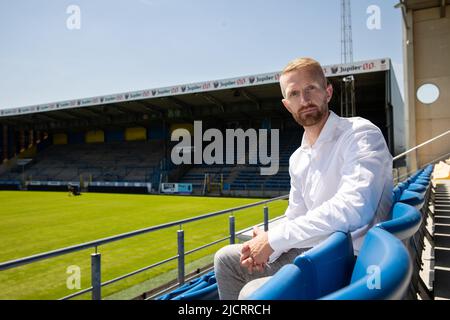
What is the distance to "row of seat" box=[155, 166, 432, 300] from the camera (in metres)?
0.58

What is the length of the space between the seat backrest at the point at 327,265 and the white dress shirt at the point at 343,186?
0.14 m

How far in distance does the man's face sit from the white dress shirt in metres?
0.08

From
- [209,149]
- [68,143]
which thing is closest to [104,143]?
[68,143]

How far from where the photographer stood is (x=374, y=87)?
21.5m

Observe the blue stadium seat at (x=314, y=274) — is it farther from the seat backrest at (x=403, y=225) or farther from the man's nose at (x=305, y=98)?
the man's nose at (x=305, y=98)

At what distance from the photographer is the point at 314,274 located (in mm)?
900

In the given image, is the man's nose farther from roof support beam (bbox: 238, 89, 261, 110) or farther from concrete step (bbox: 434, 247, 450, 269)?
roof support beam (bbox: 238, 89, 261, 110)

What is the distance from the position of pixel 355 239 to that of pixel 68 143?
40.5m

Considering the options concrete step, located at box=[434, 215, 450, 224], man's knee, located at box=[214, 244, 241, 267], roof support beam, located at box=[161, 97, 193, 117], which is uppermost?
roof support beam, located at box=[161, 97, 193, 117]

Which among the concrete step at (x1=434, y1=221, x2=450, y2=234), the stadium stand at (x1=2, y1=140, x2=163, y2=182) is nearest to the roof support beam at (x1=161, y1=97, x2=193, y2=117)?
the stadium stand at (x1=2, y1=140, x2=163, y2=182)

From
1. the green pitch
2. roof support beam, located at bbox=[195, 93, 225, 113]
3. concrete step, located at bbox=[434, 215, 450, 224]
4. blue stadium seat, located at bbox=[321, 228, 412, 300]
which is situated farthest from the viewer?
roof support beam, located at bbox=[195, 93, 225, 113]

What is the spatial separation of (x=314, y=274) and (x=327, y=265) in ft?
0.23

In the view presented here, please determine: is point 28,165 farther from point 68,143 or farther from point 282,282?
point 282,282
